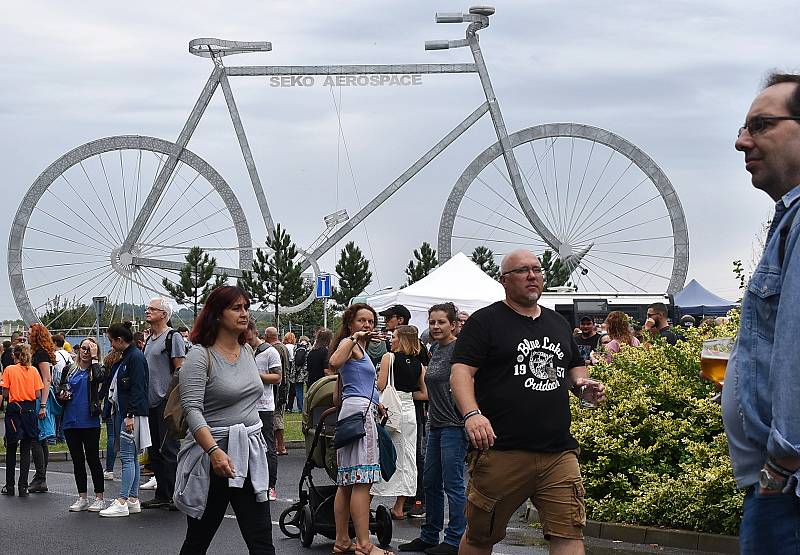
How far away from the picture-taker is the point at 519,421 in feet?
20.8

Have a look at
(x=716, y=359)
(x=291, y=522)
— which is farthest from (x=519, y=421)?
(x=291, y=522)

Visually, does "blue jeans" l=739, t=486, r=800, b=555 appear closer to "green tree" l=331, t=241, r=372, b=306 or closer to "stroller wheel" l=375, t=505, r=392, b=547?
"stroller wheel" l=375, t=505, r=392, b=547

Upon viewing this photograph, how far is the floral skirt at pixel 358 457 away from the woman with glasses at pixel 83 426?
3662 mm

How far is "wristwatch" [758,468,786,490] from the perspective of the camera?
119 inches

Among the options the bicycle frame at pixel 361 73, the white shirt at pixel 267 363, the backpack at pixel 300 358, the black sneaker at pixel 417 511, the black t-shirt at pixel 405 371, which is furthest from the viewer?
the bicycle frame at pixel 361 73

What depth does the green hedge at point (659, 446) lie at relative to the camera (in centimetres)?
988

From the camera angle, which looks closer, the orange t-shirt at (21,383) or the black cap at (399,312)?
the black cap at (399,312)

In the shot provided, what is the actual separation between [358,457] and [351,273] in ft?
220

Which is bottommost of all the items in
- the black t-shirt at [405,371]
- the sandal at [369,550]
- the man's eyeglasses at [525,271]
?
the sandal at [369,550]

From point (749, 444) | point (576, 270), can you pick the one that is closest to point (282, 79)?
point (576, 270)

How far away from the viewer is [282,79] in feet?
120

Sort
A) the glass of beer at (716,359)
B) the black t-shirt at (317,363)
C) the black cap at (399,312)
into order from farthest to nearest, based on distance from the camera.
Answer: the black t-shirt at (317,363) < the black cap at (399,312) < the glass of beer at (716,359)

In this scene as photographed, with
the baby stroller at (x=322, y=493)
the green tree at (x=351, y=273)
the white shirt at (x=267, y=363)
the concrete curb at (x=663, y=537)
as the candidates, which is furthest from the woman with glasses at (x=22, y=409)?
the green tree at (x=351, y=273)

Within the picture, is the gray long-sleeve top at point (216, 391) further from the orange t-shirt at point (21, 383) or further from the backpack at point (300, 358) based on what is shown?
the backpack at point (300, 358)
